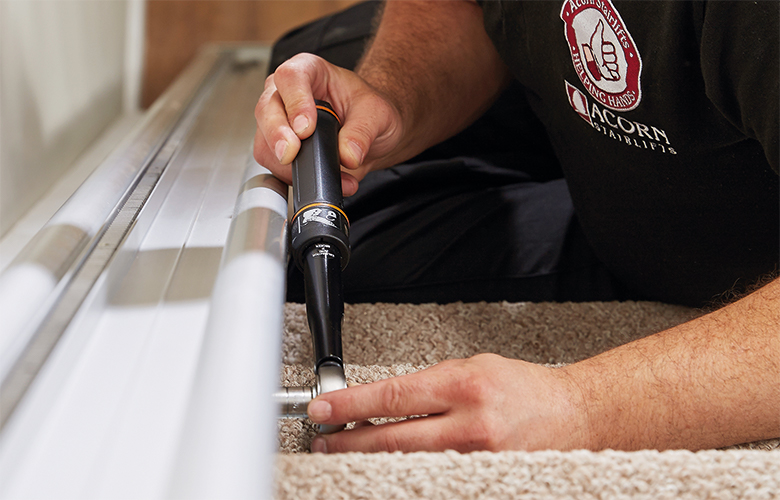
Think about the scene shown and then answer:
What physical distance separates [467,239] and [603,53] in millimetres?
301

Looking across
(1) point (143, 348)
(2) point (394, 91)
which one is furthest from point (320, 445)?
(2) point (394, 91)

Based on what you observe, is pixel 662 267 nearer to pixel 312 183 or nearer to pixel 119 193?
pixel 312 183

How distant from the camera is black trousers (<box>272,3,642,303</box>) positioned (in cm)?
78

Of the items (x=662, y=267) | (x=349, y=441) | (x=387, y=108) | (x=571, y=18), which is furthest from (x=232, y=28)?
(x=349, y=441)

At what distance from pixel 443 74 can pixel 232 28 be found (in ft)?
3.60

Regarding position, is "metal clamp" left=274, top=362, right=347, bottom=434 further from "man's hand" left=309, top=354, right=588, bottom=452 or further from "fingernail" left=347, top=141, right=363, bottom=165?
"fingernail" left=347, top=141, right=363, bottom=165

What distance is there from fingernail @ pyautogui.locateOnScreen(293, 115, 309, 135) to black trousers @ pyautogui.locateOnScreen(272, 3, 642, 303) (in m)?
0.23

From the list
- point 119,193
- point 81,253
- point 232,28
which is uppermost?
point 232,28

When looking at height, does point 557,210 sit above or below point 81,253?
above

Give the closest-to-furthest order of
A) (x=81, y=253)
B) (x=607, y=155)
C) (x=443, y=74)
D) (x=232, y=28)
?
1. (x=81, y=253)
2. (x=607, y=155)
3. (x=443, y=74)
4. (x=232, y=28)

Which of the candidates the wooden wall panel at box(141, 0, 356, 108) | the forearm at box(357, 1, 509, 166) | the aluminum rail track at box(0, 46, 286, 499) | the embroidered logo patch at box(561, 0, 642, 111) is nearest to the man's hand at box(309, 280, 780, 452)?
the aluminum rail track at box(0, 46, 286, 499)

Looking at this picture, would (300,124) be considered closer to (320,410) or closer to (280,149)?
(280,149)

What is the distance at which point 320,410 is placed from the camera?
40cm

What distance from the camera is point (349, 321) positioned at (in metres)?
0.64
